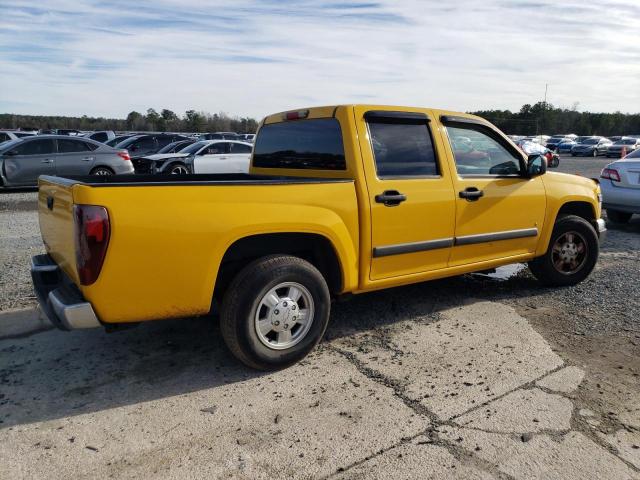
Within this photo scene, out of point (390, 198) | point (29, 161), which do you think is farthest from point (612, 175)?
point (29, 161)

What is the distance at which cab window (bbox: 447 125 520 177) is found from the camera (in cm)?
452

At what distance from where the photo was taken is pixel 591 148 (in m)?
40.3

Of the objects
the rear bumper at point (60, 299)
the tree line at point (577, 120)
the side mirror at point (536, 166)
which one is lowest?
the rear bumper at point (60, 299)

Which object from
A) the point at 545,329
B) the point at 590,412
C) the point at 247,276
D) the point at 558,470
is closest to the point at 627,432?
the point at 590,412

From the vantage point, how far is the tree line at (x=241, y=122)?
62844mm

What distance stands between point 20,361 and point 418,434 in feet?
9.28

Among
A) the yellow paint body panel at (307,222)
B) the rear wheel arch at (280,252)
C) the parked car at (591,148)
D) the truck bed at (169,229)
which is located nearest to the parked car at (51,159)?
the yellow paint body panel at (307,222)

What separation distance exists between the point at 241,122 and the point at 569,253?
237 feet

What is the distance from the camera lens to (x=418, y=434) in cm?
287

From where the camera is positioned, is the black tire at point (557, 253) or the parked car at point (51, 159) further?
the parked car at point (51, 159)

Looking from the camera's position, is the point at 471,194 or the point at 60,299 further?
the point at 471,194

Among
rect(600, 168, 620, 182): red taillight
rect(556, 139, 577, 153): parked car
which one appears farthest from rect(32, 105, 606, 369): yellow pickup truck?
rect(556, 139, 577, 153): parked car

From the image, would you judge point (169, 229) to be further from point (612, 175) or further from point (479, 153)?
point (612, 175)

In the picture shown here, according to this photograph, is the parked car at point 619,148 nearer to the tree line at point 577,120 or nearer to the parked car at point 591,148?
the parked car at point 591,148
